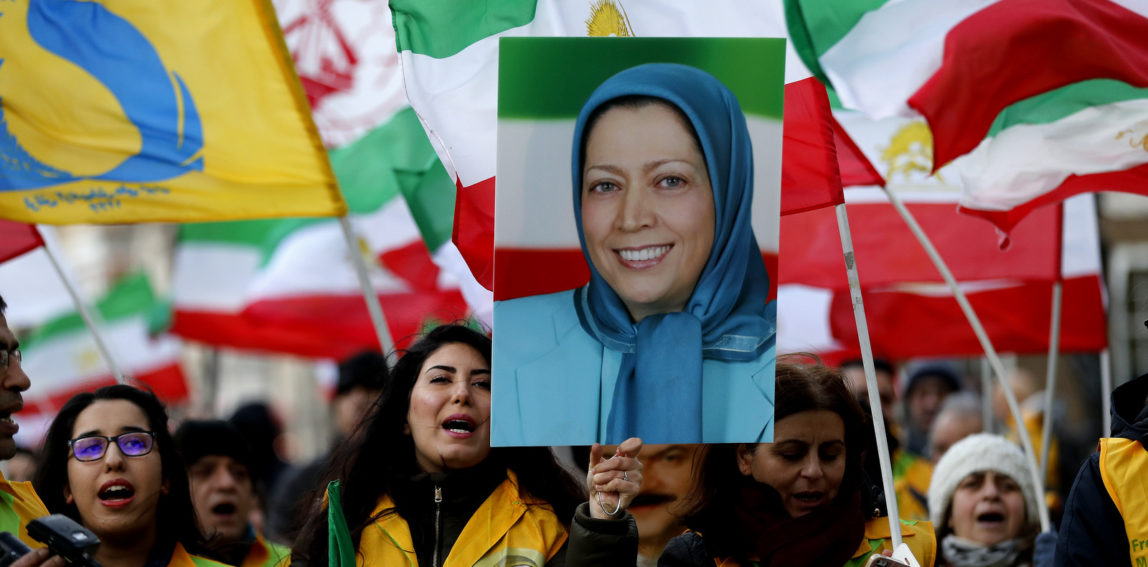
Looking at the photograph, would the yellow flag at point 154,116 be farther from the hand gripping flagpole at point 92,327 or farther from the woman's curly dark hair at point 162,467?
the woman's curly dark hair at point 162,467

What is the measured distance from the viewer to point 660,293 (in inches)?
136

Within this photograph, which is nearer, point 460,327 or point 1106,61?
point 460,327

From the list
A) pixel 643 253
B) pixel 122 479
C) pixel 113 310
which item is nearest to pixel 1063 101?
pixel 643 253

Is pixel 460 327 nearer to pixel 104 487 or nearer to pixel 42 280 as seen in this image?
pixel 104 487

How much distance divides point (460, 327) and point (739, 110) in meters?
1.08

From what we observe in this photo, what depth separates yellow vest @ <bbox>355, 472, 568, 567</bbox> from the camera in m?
3.60

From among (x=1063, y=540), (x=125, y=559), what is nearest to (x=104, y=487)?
(x=125, y=559)

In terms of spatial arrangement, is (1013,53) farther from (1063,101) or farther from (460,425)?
(460,425)

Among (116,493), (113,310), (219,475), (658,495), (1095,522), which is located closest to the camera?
(1095,522)

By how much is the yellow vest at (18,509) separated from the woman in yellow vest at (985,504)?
3.29 metres

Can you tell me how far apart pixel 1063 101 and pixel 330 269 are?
633 centimetres

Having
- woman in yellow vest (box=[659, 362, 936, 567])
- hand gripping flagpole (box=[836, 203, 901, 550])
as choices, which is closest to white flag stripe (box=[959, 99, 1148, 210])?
hand gripping flagpole (box=[836, 203, 901, 550])

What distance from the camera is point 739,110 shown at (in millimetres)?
3400

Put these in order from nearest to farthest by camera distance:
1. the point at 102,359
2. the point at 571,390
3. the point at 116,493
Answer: the point at 571,390
the point at 116,493
the point at 102,359
